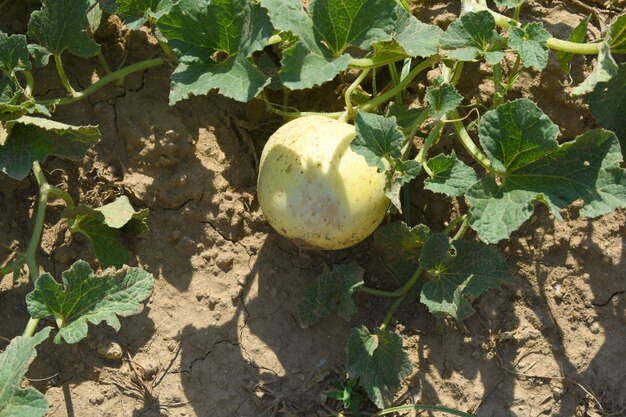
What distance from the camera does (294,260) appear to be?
3.22 meters

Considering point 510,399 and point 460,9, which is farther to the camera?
point 460,9

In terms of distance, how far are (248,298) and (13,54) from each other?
1.26 metres

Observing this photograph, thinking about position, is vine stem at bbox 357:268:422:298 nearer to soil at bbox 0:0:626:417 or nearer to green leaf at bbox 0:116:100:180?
soil at bbox 0:0:626:417

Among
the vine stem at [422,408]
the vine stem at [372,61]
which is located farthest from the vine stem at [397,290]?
the vine stem at [372,61]

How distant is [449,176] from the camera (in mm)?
2764

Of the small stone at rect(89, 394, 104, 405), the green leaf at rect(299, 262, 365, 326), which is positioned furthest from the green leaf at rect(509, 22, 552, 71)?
the small stone at rect(89, 394, 104, 405)

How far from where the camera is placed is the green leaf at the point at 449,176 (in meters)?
2.72

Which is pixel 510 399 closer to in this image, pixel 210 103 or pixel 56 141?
pixel 210 103

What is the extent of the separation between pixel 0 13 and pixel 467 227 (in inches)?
82.2

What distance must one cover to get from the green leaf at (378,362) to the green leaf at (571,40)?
1.16 m

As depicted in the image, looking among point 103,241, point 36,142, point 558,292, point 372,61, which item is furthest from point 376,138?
point 36,142

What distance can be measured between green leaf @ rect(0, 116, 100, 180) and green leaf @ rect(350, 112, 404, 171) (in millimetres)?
931

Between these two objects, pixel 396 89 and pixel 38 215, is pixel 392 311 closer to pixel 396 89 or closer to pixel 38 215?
pixel 396 89

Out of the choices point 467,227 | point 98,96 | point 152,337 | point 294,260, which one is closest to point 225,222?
point 294,260
